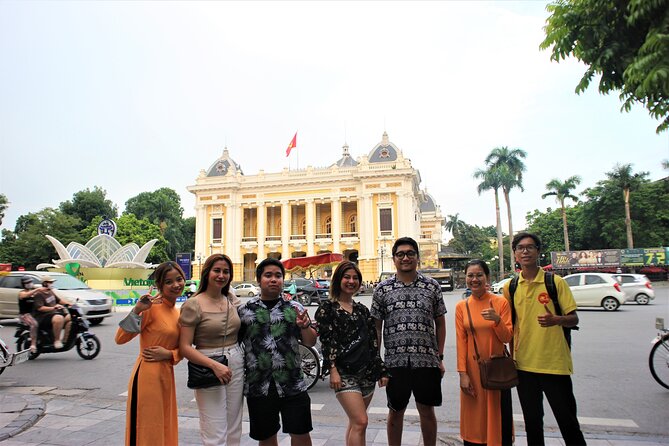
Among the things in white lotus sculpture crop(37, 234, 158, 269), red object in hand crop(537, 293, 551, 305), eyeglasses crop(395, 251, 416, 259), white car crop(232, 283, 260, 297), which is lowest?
white car crop(232, 283, 260, 297)

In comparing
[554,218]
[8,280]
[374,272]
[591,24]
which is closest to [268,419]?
[591,24]

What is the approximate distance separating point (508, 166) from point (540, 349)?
40.3 metres

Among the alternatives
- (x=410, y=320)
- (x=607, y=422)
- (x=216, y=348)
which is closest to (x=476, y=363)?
(x=410, y=320)

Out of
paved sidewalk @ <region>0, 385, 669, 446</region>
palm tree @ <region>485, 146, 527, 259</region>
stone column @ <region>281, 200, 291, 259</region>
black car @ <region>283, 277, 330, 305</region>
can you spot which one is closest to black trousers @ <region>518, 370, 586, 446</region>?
paved sidewalk @ <region>0, 385, 669, 446</region>

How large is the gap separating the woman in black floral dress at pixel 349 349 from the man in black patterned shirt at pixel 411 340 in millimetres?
182

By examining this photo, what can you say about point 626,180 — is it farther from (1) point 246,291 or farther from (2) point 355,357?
(2) point 355,357

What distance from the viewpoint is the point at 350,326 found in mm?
2934

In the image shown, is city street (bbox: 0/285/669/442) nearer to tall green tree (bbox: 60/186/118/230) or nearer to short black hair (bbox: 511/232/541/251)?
short black hair (bbox: 511/232/541/251)

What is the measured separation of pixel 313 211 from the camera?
153 ft

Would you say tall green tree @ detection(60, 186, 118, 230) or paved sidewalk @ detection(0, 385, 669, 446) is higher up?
tall green tree @ detection(60, 186, 118, 230)

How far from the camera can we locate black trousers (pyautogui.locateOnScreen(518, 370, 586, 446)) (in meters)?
2.95

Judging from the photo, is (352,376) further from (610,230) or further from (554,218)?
(554,218)

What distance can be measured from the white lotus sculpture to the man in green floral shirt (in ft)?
99.4

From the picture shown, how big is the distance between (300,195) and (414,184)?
12.4 meters
